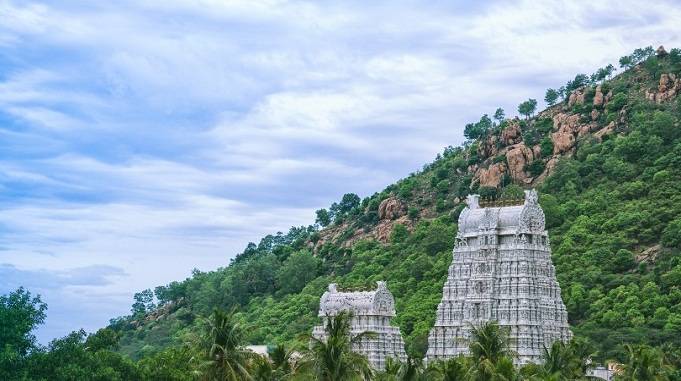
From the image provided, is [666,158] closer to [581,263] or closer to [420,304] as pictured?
[581,263]

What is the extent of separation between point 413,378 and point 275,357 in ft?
34.9

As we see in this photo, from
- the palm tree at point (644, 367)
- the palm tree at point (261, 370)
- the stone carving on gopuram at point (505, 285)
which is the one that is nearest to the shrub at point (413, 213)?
the stone carving on gopuram at point (505, 285)

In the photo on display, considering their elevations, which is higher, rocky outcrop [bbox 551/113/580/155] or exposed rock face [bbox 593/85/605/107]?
exposed rock face [bbox 593/85/605/107]

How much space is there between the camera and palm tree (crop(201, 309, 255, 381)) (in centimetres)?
6812

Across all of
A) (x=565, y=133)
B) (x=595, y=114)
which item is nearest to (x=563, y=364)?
(x=565, y=133)

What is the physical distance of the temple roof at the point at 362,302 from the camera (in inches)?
4727

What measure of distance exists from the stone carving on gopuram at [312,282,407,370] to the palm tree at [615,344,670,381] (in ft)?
111

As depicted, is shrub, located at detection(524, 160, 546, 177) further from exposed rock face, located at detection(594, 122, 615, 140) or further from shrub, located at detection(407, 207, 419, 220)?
shrub, located at detection(407, 207, 419, 220)

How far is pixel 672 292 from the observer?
132 meters

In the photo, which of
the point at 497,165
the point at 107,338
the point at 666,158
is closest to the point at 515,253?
the point at 107,338

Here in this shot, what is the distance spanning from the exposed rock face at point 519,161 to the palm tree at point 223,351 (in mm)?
121897

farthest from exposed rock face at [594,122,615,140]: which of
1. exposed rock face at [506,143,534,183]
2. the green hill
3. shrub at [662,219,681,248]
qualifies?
shrub at [662,219,681,248]

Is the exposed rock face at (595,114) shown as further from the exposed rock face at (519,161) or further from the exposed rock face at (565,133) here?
the exposed rock face at (519,161)

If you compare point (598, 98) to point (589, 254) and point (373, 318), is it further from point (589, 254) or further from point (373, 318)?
point (373, 318)
